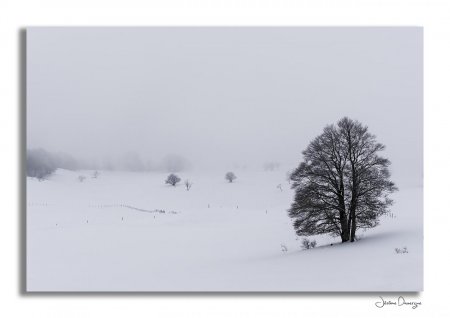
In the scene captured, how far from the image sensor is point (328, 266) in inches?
497

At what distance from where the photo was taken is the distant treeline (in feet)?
47.0

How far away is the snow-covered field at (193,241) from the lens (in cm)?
1266

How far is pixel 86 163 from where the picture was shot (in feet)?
52.1

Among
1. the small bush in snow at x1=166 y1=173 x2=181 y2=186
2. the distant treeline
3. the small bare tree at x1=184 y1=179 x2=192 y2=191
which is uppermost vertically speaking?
the distant treeline

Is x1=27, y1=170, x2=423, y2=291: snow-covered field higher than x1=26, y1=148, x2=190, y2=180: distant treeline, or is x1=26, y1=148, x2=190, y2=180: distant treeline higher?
x1=26, y1=148, x2=190, y2=180: distant treeline

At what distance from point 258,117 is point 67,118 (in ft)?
24.6

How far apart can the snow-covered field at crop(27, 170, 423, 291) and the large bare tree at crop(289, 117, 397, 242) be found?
0.89 meters

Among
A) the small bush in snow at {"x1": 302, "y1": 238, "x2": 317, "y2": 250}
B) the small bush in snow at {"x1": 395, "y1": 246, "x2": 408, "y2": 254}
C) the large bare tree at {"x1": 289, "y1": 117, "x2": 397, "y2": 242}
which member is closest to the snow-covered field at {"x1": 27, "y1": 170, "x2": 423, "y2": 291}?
the small bush in snow at {"x1": 395, "y1": 246, "x2": 408, "y2": 254}

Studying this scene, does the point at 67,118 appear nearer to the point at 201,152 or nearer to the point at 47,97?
the point at 47,97

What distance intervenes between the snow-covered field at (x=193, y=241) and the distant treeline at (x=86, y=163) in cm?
34

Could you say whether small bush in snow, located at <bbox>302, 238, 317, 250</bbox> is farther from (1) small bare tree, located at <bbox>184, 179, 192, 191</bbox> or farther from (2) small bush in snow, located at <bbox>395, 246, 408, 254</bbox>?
(1) small bare tree, located at <bbox>184, 179, 192, 191</bbox>

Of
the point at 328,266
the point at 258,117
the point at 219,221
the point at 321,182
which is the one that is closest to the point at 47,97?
the point at 258,117
